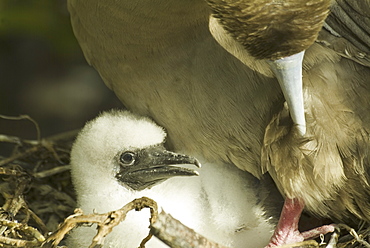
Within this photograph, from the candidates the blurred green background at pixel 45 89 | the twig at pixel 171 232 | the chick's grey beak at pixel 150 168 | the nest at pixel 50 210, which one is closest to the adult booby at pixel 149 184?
the chick's grey beak at pixel 150 168

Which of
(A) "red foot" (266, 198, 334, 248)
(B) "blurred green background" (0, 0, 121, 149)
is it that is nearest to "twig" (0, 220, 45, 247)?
(A) "red foot" (266, 198, 334, 248)

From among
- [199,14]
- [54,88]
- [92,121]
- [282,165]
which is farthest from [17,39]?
[282,165]

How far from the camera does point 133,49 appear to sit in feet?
6.09

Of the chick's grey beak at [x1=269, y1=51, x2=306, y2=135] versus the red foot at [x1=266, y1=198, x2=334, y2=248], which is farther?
the red foot at [x1=266, y1=198, x2=334, y2=248]

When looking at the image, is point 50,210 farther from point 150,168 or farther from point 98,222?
point 98,222

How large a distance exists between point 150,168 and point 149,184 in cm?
5

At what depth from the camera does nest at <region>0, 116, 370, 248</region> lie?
1.44 meters

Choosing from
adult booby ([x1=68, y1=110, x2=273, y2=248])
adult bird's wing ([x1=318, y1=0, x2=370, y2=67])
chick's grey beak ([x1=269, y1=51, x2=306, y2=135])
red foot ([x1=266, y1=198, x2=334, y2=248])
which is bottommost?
red foot ([x1=266, y1=198, x2=334, y2=248])

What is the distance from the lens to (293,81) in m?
1.53

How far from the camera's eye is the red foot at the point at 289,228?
1.79m

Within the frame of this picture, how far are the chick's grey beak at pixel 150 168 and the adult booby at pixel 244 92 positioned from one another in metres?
0.14

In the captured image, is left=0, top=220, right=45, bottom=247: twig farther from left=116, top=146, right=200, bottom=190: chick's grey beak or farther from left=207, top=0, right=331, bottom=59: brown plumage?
left=207, top=0, right=331, bottom=59: brown plumage

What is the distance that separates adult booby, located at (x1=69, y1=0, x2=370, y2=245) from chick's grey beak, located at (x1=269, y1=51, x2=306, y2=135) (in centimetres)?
1

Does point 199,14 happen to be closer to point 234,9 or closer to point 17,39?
point 234,9
